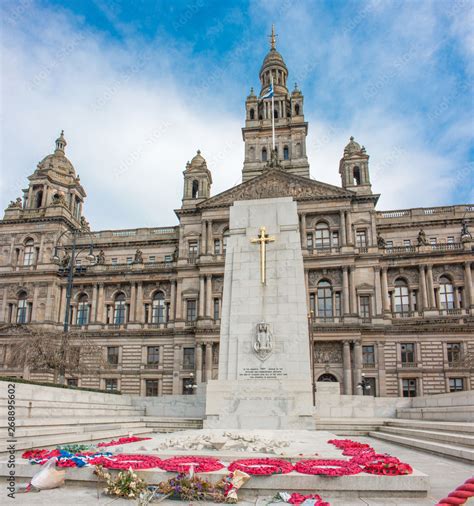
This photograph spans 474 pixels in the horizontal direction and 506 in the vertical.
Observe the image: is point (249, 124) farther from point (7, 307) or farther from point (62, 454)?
point (62, 454)

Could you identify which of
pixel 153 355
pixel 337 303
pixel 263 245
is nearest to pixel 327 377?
pixel 337 303

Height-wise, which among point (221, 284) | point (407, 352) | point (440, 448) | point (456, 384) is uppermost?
point (221, 284)

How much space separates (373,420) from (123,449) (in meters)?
14.2

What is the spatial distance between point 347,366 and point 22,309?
33022mm

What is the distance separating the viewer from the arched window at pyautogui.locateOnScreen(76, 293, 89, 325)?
50781 mm

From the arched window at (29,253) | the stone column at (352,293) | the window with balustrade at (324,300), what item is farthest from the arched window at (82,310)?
the stone column at (352,293)

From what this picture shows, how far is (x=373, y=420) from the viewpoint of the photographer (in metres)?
21.1

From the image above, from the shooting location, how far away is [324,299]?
147 feet

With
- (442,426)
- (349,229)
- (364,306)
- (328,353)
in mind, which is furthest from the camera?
(349,229)

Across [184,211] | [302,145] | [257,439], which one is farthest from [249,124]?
[257,439]

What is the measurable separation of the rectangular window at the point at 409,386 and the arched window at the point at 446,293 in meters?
7.40

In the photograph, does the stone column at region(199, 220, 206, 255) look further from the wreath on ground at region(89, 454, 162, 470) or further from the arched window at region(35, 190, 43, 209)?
the wreath on ground at region(89, 454, 162, 470)

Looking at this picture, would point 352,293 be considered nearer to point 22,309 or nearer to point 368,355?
point 368,355

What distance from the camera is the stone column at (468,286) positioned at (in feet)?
141
